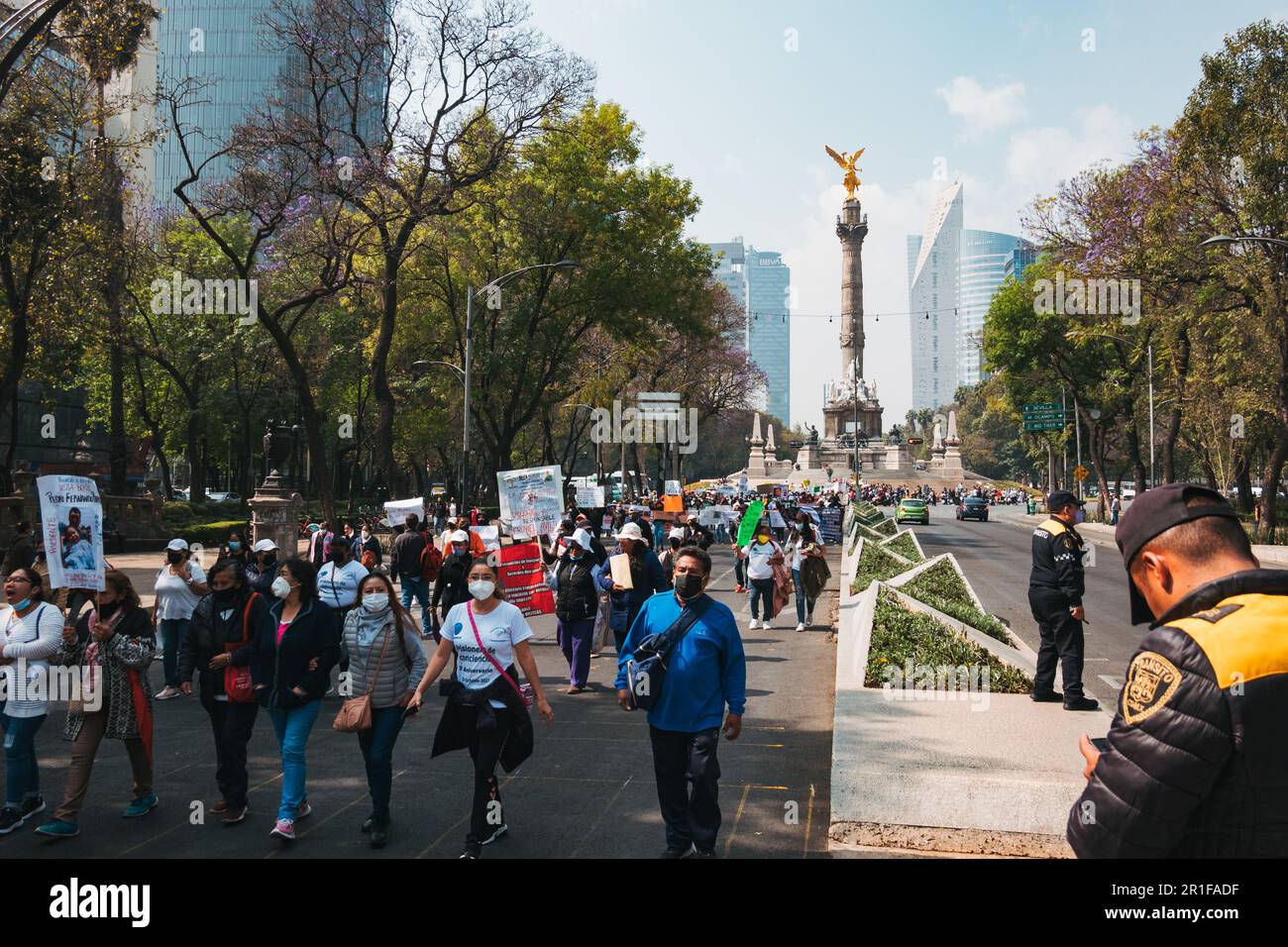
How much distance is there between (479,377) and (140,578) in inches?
563

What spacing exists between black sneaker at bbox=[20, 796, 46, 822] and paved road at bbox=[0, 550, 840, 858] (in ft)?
0.31

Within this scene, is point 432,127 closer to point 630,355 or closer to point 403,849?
point 630,355

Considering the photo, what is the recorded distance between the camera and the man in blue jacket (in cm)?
548

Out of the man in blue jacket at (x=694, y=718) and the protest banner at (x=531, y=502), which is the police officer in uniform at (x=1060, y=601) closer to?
the man in blue jacket at (x=694, y=718)

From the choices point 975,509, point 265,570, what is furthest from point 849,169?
point 265,570

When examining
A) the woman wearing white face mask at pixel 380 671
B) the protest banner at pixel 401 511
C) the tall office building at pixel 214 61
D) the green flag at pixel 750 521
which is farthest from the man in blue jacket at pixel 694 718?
the tall office building at pixel 214 61

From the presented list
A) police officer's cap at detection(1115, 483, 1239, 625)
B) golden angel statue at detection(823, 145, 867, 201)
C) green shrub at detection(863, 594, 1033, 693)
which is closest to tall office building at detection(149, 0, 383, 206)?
golden angel statue at detection(823, 145, 867, 201)

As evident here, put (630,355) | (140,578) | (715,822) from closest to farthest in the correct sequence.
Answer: (715,822)
(140,578)
(630,355)

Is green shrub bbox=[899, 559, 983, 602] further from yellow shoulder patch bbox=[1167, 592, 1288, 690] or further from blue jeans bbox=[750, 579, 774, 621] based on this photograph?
yellow shoulder patch bbox=[1167, 592, 1288, 690]

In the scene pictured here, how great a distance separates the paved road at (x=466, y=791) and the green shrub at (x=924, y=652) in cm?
76

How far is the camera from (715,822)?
5496 millimetres

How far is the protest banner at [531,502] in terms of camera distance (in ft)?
49.8

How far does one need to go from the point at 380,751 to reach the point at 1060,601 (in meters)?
4.98

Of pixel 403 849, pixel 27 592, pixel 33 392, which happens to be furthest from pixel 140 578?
pixel 33 392
